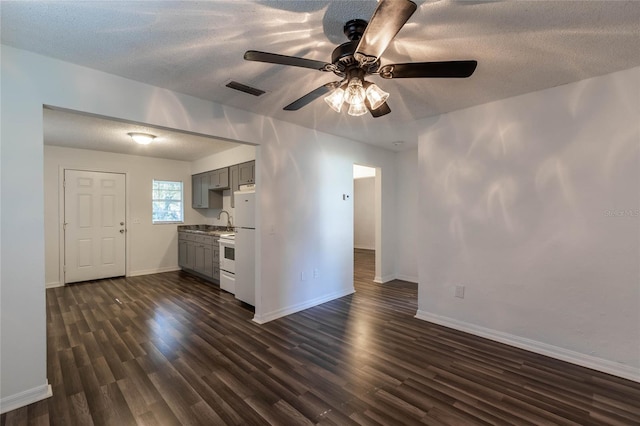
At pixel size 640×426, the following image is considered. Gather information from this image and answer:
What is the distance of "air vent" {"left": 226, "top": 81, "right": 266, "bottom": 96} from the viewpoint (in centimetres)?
255

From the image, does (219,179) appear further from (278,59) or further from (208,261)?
(278,59)

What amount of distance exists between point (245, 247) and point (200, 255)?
6.64 feet

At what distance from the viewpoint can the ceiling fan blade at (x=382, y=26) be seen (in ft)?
3.89

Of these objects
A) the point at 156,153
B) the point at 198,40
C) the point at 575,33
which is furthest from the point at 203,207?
the point at 575,33

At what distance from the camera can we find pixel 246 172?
15.8ft

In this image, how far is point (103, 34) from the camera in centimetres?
184

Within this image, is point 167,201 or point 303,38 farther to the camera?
point 167,201

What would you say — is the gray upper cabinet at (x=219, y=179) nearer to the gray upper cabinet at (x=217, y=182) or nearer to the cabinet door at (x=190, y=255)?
the gray upper cabinet at (x=217, y=182)

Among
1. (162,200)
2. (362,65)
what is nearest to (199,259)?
(162,200)

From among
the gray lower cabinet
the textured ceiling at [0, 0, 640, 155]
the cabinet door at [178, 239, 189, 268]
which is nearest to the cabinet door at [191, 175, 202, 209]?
the gray lower cabinet

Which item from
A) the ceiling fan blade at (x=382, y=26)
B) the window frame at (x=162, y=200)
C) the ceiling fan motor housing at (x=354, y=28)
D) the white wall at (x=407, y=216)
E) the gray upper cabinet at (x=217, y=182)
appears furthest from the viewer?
the window frame at (x=162, y=200)

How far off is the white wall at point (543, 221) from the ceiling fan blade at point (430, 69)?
162 centimetres

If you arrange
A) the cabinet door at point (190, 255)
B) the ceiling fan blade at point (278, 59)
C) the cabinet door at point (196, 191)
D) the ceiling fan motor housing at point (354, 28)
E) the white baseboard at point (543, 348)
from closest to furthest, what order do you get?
the ceiling fan blade at point (278, 59), the ceiling fan motor housing at point (354, 28), the white baseboard at point (543, 348), the cabinet door at point (190, 255), the cabinet door at point (196, 191)

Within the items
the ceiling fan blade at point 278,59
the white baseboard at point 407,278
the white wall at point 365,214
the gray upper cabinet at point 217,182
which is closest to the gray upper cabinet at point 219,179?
the gray upper cabinet at point 217,182
